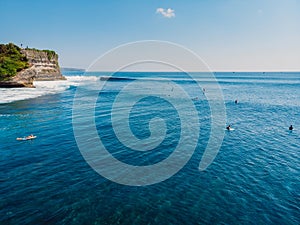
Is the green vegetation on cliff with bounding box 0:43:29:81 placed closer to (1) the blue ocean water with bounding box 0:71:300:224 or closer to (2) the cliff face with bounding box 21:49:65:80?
(2) the cliff face with bounding box 21:49:65:80

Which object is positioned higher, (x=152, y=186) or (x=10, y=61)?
(x=10, y=61)

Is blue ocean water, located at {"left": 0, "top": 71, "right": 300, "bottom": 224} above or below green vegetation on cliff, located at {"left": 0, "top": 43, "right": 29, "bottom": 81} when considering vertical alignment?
below

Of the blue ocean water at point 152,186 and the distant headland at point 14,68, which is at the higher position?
the distant headland at point 14,68

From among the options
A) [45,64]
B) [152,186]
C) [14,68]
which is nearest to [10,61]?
[14,68]

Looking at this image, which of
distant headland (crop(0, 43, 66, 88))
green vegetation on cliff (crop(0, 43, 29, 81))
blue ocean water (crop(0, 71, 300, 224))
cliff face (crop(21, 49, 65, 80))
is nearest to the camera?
blue ocean water (crop(0, 71, 300, 224))

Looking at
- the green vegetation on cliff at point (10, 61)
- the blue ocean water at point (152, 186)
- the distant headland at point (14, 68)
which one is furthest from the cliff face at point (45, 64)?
the blue ocean water at point (152, 186)

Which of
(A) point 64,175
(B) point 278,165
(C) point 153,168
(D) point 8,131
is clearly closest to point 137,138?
(C) point 153,168

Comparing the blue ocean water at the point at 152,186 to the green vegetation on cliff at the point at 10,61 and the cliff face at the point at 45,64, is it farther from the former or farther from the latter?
the cliff face at the point at 45,64

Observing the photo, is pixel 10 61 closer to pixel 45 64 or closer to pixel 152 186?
pixel 45 64

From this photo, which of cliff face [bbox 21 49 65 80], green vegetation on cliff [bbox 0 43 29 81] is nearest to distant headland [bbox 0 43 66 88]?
green vegetation on cliff [bbox 0 43 29 81]

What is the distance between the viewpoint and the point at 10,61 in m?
76.1

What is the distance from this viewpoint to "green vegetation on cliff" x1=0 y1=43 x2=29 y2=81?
2859 inches

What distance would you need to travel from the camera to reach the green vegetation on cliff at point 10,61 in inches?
2859

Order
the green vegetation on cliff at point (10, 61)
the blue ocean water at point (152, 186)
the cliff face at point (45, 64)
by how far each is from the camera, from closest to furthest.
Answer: the blue ocean water at point (152, 186) → the green vegetation on cliff at point (10, 61) → the cliff face at point (45, 64)
